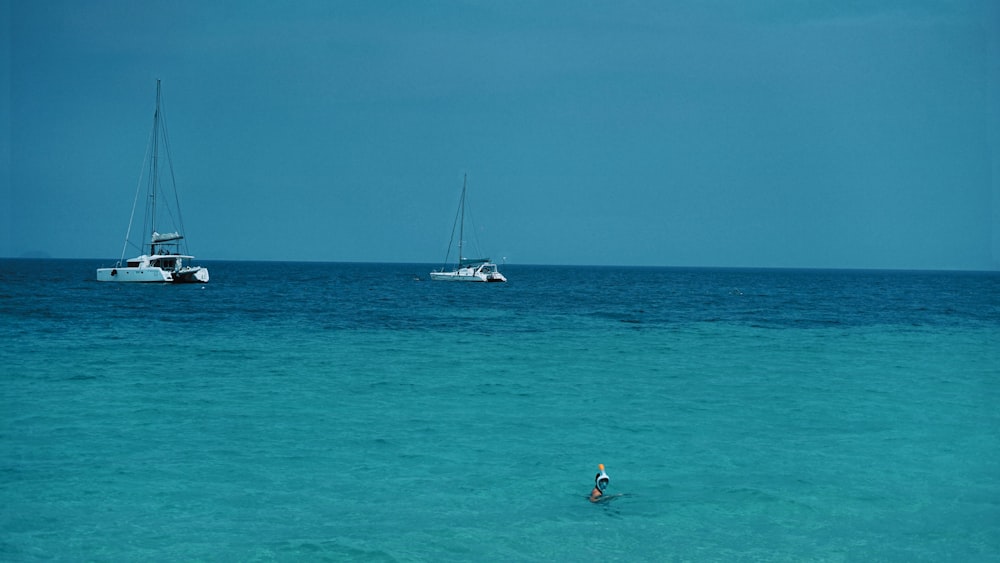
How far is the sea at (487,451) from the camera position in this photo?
12.2 m

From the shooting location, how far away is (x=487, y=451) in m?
17.2

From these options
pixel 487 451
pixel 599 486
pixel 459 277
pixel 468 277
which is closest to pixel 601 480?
pixel 599 486

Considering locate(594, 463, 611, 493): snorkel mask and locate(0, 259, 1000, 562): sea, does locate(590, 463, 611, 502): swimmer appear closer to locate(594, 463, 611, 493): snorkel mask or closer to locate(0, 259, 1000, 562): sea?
locate(594, 463, 611, 493): snorkel mask

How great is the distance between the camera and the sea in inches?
480

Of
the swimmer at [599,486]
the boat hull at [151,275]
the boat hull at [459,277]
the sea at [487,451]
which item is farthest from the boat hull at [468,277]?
the swimmer at [599,486]

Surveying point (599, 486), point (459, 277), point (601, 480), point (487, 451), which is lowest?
point (487, 451)

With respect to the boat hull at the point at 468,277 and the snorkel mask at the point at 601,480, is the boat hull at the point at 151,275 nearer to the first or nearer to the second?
the boat hull at the point at 468,277

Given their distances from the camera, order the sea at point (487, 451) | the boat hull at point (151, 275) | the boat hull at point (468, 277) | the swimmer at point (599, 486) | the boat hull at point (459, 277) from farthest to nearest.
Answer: the boat hull at point (468, 277), the boat hull at point (459, 277), the boat hull at point (151, 275), the swimmer at point (599, 486), the sea at point (487, 451)

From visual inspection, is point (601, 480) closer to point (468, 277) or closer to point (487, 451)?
point (487, 451)

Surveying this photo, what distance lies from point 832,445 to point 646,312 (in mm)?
44195

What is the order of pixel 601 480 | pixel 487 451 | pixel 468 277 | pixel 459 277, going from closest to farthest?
pixel 601 480 < pixel 487 451 < pixel 468 277 < pixel 459 277

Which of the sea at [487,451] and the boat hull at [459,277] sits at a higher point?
the boat hull at [459,277]

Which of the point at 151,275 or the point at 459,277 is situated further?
the point at 459,277

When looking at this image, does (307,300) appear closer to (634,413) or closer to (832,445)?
(634,413)
